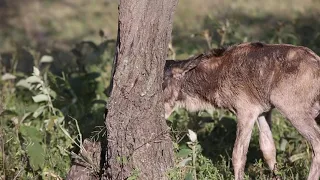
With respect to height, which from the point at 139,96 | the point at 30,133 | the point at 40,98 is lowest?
the point at 30,133

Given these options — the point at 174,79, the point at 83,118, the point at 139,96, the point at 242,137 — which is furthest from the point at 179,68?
the point at 83,118

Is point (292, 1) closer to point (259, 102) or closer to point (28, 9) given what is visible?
point (28, 9)

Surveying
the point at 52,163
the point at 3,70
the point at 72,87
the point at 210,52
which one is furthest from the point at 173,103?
the point at 3,70

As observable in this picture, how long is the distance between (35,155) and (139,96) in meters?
1.49

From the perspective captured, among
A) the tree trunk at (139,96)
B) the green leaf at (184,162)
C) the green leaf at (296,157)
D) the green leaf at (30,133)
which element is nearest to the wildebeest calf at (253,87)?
the green leaf at (296,157)

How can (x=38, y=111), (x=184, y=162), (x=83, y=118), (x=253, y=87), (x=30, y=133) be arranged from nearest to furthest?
(x=184, y=162) → (x=253, y=87) → (x=30, y=133) → (x=38, y=111) → (x=83, y=118)

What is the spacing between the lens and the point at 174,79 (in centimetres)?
718

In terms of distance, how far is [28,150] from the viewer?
6.98 m

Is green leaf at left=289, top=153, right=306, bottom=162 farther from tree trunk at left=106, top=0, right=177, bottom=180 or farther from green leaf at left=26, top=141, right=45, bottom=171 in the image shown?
green leaf at left=26, top=141, right=45, bottom=171

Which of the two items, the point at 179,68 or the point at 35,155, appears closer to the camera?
the point at 35,155

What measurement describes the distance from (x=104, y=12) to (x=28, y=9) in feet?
5.68

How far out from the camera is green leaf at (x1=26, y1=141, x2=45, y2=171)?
6.92 meters

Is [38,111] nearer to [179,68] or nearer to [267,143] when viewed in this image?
[179,68]

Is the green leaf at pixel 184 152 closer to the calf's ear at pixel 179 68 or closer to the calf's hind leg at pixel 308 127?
the calf's hind leg at pixel 308 127
